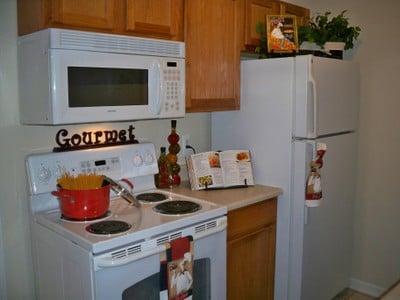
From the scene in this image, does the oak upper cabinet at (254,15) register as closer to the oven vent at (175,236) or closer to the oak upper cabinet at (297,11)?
the oak upper cabinet at (297,11)

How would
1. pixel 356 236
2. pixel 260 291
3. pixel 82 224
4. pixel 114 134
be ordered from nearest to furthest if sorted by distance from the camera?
pixel 82 224 → pixel 114 134 → pixel 260 291 → pixel 356 236

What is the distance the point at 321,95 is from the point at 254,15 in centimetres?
68

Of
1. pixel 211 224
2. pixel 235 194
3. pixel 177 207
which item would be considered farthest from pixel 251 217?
pixel 177 207

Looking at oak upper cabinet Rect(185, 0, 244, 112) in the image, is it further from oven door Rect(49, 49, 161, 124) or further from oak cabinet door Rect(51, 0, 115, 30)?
oak cabinet door Rect(51, 0, 115, 30)

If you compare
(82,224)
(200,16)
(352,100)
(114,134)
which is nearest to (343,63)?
(352,100)

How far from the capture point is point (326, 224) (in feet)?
7.63

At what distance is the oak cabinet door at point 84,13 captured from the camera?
1.48m

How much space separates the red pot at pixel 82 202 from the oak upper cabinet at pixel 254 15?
1330mm

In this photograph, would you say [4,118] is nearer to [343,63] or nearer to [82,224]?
[82,224]

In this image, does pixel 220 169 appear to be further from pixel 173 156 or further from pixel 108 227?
pixel 108 227

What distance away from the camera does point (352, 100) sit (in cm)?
244

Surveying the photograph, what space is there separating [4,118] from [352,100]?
2.05 metres

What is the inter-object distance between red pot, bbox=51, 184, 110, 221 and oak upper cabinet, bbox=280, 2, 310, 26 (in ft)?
5.81

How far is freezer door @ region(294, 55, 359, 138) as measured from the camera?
2.01m
